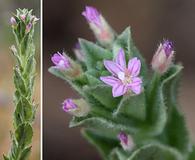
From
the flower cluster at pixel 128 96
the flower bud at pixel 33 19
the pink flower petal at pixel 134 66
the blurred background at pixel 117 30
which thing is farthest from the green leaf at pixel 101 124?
the blurred background at pixel 117 30

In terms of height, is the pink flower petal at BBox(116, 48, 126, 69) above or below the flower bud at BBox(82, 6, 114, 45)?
below

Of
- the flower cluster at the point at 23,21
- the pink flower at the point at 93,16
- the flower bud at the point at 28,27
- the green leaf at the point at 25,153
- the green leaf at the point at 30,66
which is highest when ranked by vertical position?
the pink flower at the point at 93,16

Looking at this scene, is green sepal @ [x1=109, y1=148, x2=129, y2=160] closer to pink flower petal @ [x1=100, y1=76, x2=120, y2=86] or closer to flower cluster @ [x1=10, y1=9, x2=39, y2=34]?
pink flower petal @ [x1=100, y1=76, x2=120, y2=86]

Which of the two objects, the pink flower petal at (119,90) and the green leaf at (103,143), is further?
the green leaf at (103,143)

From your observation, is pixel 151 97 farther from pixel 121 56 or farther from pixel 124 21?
pixel 124 21

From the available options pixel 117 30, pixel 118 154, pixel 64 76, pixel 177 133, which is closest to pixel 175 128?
pixel 177 133

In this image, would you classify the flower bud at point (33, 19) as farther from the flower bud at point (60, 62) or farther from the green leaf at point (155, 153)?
the green leaf at point (155, 153)

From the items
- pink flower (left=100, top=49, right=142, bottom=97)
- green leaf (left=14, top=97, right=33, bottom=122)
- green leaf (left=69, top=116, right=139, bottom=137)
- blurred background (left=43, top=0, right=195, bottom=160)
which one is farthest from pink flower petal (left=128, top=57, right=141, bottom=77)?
blurred background (left=43, top=0, right=195, bottom=160)
